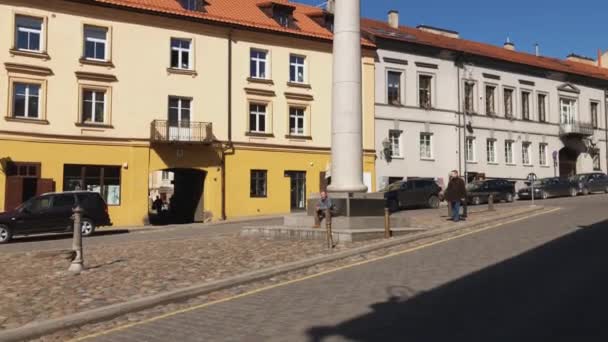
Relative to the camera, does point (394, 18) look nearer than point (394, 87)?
No

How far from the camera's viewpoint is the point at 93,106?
2814cm

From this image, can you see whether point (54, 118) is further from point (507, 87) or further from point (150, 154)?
point (507, 87)

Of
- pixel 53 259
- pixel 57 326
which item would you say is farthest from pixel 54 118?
pixel 57 326

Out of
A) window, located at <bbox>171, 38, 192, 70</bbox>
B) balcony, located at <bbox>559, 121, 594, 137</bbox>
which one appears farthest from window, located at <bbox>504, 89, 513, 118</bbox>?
window, located at <bbox>171, 38, 192, 70</bbox>

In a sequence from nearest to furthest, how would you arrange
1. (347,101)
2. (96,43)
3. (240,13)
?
(347,101)
(96,43)
(240,13)

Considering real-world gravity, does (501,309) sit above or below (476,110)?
below

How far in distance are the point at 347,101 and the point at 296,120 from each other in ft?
53.8

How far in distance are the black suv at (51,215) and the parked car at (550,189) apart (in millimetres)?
26579

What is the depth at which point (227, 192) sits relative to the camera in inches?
1217

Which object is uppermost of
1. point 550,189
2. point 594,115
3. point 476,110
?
point 594,115

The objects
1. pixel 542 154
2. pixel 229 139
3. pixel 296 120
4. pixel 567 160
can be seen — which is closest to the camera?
pixel 229 139

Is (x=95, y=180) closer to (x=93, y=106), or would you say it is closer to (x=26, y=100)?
(x=93, y=106)

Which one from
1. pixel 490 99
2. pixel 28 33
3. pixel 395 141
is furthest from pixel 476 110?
pixel 28 33

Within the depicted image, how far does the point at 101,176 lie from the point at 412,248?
18933 millimetres
